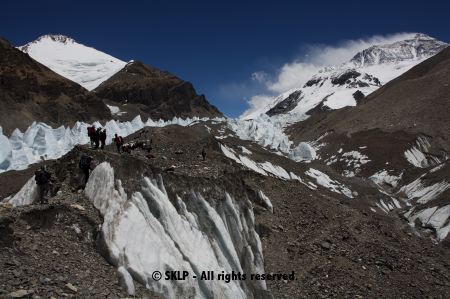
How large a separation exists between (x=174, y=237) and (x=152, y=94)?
16936cm

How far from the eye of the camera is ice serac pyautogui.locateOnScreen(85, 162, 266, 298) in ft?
48.3

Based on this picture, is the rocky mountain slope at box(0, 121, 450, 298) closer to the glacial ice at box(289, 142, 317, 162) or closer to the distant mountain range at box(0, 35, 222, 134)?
the glacial ice at box(289, 142, 317, 162)

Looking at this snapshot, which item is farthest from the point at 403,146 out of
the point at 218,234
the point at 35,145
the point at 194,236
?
the point at 194,236

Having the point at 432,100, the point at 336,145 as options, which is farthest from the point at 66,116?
the point at 432,100

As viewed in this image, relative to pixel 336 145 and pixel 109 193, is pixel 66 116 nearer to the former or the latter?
pixel 336 145

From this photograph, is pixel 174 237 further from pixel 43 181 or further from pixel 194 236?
pixel 43 181

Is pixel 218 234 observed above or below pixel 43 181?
below

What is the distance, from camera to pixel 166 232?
17.1 m

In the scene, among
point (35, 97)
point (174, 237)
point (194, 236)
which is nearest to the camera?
point (174, 237)

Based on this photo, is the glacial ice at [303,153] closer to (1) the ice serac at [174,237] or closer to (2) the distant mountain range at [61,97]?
(2) the distant mountain range at [61,97]

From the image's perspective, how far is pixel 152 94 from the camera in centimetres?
18238

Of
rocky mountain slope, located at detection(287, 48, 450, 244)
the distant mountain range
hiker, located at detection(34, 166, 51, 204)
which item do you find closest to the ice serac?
hiker, located at detection(34, 166, 51, 204)

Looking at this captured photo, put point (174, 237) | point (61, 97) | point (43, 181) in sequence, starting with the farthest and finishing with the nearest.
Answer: point (61, 97) → point (174, 237) → point (43, 181)

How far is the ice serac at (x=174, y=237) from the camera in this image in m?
14.7
